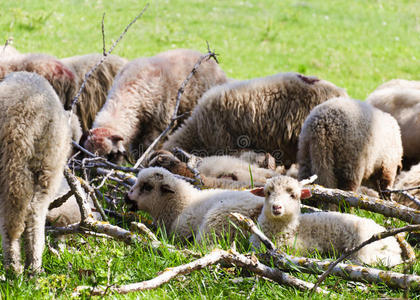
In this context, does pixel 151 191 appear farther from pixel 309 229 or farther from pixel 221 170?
pixel 309 229

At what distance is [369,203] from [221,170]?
1.74 metres

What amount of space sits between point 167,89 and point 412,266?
4.76 meters

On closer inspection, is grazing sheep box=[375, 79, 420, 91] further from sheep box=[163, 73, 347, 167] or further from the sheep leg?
the sheep leg

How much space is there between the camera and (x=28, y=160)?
10.2 ft

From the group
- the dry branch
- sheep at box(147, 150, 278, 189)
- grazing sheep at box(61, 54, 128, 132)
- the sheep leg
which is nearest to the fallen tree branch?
the sheep leg

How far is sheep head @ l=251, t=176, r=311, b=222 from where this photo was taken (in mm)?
3791

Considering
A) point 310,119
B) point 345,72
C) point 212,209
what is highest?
point 310,119

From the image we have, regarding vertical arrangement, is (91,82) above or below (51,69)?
below

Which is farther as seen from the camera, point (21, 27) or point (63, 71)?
point (21, 27)

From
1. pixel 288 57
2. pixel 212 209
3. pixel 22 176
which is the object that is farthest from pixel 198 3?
pixel 22 176

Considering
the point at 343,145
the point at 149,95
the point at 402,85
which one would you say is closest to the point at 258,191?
the point at 343,145

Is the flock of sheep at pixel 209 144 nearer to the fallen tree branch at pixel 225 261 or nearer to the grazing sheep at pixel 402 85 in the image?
the grazing sheep at pixel 402 85

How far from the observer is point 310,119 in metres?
5.43

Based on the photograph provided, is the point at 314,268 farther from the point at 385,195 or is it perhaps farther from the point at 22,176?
the point at 385,195
